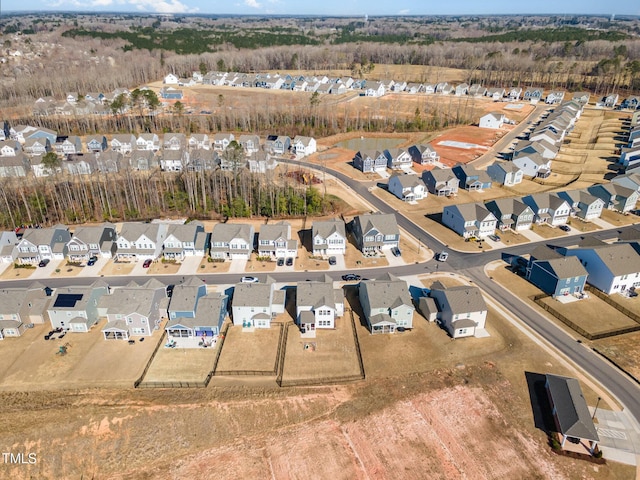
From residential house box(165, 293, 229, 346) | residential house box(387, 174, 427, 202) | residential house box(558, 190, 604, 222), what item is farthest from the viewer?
residential house box(387, 174, 427, 202)

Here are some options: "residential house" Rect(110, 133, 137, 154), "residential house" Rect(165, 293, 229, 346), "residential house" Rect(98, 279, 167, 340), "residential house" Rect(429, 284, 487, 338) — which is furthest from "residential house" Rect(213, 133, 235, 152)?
"residential house" Rect(429, 284, 487, 338)

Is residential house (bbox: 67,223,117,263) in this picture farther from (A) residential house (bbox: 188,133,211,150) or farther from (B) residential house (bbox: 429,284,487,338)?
(A) residential house (bbox: 188,133,211,150)

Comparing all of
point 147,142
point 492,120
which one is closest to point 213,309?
point 147,142

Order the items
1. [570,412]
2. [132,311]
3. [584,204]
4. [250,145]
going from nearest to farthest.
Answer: [570,412] → [132,311] → [584,204] → [250,145]

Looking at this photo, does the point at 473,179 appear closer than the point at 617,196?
No

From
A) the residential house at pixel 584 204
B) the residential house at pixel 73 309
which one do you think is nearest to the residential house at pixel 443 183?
the residential house at pixel 584 204

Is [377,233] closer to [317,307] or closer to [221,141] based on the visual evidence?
[317,307]

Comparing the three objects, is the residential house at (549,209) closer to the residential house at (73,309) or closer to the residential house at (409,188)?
the residential house at (409,188)
